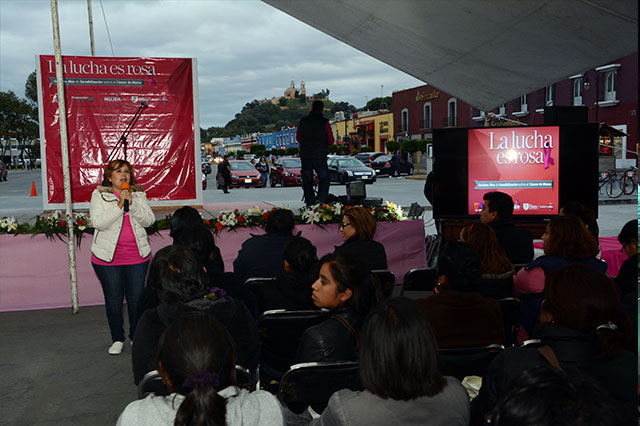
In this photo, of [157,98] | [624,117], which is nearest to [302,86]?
[624,117]

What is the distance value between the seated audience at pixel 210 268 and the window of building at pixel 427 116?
163 ft

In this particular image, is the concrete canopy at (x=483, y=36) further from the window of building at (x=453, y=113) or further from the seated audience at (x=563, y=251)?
the window of building at (x=453, y=113)

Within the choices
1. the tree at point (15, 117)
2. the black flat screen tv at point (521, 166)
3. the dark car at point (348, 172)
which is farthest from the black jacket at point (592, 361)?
the tree at point (15, 117)

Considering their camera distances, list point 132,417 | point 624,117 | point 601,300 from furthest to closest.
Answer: point 624,117, point 601,300, point 132,417

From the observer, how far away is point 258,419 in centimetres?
163

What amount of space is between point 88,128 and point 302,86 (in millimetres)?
196728

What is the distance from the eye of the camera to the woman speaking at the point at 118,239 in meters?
4.34

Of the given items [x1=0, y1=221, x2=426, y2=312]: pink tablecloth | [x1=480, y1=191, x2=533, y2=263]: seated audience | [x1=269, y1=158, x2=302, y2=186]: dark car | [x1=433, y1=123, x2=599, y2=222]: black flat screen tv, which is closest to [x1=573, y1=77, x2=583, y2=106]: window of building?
[x1=269, y1=158, x2=302, y2=186]: dark car

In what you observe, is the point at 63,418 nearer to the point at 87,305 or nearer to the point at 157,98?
the point at 87,305

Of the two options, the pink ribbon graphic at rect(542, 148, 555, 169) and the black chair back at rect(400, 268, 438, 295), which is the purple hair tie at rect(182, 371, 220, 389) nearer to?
the black chair back at rect(400, 268, 438, 295)

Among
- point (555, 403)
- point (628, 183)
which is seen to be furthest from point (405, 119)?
point (555, 403)

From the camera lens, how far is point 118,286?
14.7 ft

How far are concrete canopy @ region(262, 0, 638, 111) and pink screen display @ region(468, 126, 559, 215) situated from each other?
1.60ft

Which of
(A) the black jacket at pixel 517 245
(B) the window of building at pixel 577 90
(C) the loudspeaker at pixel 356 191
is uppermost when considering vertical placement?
(B) the window of building at pixel 577 90
